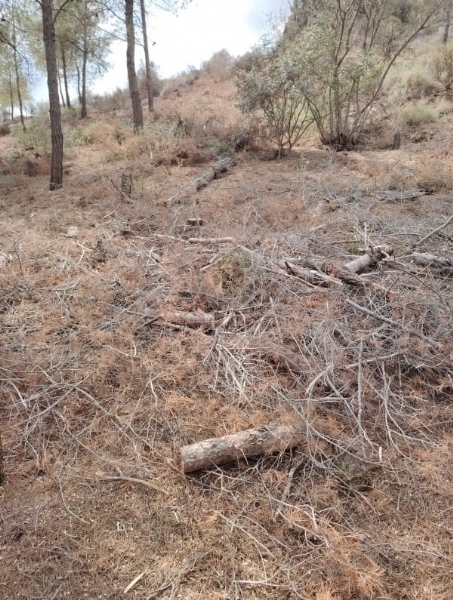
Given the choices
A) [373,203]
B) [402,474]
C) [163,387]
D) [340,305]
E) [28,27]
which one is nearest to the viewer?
[402,474]

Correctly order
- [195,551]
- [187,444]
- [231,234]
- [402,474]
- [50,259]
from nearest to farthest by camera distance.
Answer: [195,551] → [402,474] → [187,444] → [50,259] → [231,234]

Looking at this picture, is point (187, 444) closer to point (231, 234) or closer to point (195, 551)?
point (195, 551)

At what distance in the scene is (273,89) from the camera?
8062 millimetres

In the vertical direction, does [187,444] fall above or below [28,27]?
below

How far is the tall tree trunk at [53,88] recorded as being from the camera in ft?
21.0

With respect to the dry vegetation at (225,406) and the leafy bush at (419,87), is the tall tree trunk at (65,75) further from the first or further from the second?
the dry vegetation at (225,406)

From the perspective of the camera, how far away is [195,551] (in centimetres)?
180

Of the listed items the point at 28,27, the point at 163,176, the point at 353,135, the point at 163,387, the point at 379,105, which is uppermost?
the point at 28,27

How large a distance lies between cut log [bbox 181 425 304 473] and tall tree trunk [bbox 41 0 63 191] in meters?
6.20

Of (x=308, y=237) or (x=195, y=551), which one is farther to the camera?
(x=308, y=237)

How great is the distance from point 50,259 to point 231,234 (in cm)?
196

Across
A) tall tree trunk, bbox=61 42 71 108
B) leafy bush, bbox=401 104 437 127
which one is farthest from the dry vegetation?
tall tree trunk, bbox=61 42 71 108

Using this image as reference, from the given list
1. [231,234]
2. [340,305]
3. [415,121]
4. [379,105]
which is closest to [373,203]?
[231,234]

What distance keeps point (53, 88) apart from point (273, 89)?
4.12 metres
